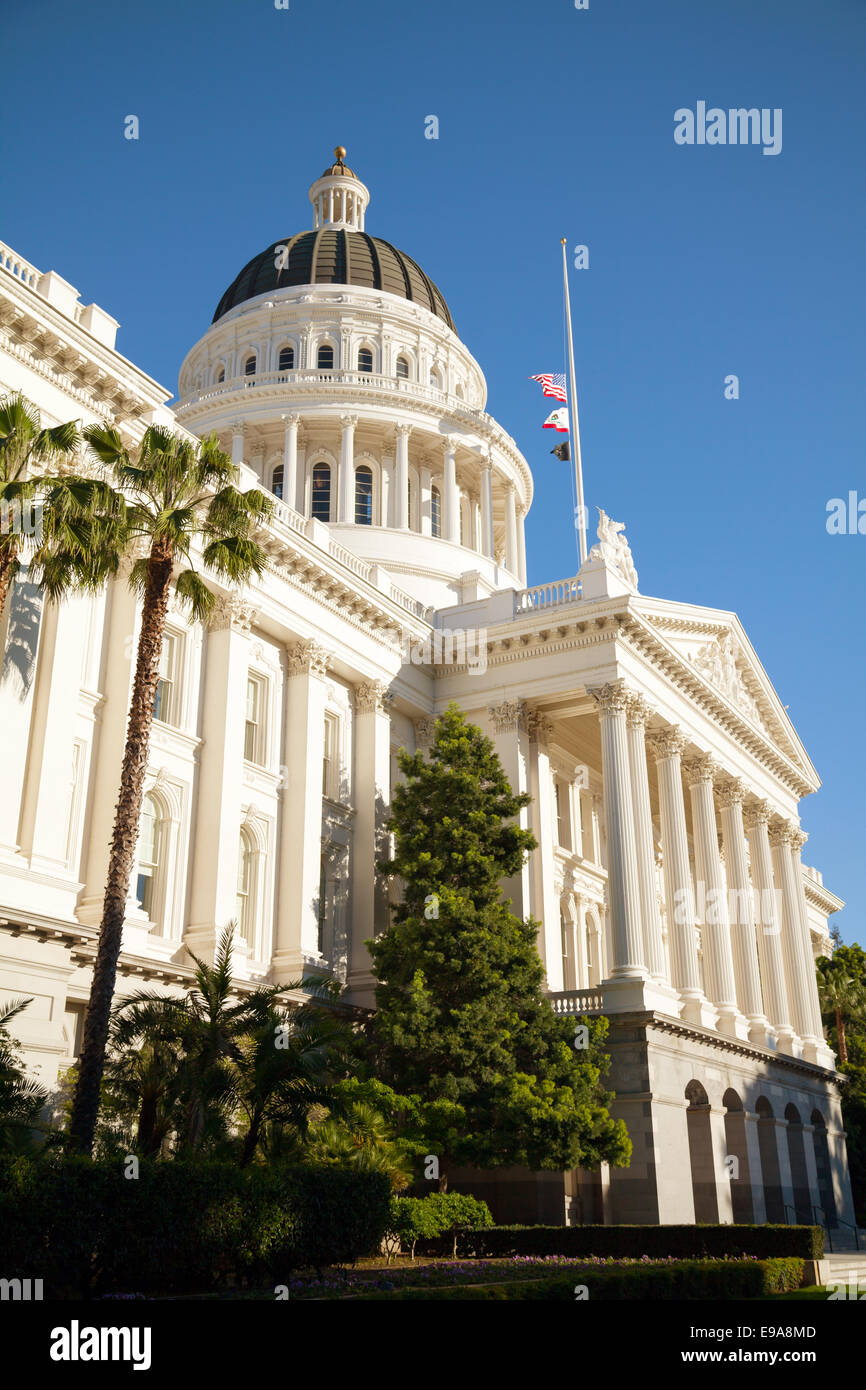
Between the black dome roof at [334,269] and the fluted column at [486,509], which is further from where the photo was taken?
A: the black dome roof at [334,269]

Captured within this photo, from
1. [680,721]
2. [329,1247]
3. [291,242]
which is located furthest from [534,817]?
[291,242]

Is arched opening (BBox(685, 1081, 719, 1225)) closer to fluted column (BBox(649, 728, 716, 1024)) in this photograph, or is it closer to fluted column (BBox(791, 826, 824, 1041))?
fluted column (BBox(649, 728, 716, 1024))

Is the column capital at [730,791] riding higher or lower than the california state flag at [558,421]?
lower

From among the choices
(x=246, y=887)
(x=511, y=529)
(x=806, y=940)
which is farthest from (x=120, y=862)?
(x=511, y=529)

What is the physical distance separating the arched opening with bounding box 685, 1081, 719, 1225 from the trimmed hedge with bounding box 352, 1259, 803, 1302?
14.3m

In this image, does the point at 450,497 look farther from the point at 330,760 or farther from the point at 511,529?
the point at 330,760

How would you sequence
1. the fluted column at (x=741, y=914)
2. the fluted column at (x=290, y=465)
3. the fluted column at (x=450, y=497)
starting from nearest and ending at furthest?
the fluted column at (x=741, y=914) → the fluted column at (x=290, y=465) → the fluted column at (x=450, y=497)

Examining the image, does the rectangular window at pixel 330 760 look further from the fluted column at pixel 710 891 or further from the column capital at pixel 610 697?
the fluted column at pixel 710 891

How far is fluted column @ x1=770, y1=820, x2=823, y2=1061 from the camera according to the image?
46.7 m

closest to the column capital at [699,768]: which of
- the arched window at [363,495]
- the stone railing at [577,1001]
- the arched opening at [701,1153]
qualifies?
the arched opening at [701,1153]

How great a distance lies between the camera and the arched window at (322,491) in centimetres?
5434

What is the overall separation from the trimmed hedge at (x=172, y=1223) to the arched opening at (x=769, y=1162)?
77.9 ft

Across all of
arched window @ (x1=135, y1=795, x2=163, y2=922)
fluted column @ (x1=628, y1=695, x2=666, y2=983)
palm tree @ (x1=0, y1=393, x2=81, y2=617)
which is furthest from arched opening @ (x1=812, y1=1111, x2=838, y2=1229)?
palm tree @ (x1=0, y1=393, x2=81, y2=617)

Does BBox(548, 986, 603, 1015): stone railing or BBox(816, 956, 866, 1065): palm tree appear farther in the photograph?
BBox(816, 956, 866, 1065): palm tree
